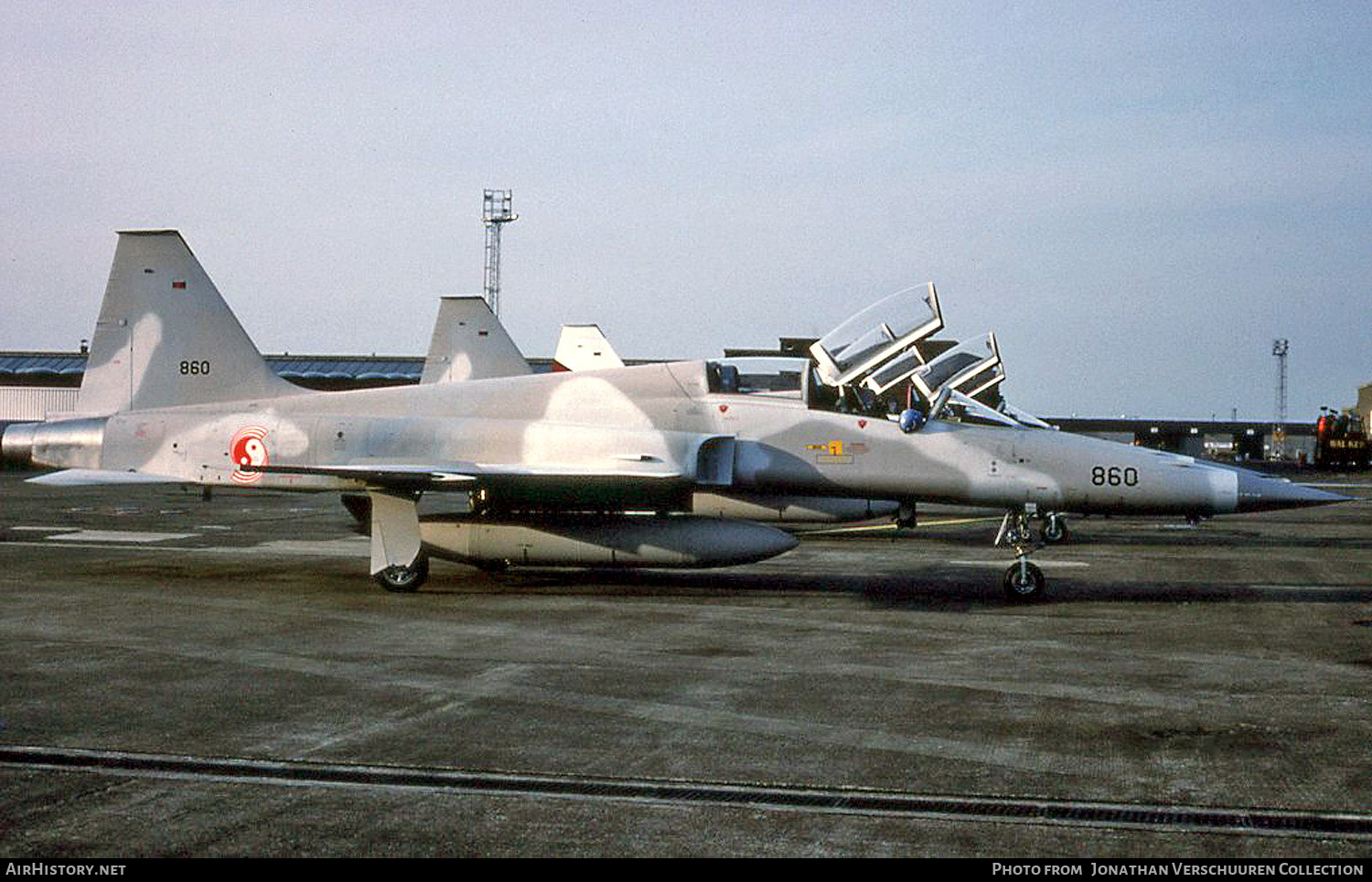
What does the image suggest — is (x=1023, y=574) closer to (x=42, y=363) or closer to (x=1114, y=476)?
(x=1114, y=476)

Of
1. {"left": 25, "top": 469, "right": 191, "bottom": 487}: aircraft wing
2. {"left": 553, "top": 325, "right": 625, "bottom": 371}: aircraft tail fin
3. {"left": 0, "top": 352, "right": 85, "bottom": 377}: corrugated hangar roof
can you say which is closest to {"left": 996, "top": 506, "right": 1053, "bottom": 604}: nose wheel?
{"left": 25, "top": 469, "right": 191, "bottom": 487}: aircraft wing

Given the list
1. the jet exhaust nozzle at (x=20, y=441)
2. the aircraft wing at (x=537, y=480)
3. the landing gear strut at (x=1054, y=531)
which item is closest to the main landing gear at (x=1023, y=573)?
the aircraft wing at (x=537, y=480)

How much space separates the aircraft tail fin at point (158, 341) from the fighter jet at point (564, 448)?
27mm

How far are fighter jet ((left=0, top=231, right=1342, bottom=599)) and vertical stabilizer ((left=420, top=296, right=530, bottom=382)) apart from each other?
12694 mm

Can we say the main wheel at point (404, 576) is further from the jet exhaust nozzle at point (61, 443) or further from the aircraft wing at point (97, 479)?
the jet exhaust nozzle at point (61, 443)

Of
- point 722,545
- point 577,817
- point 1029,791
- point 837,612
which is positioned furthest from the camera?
point 722,545

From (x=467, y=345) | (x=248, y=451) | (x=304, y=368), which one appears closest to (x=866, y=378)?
(x=248, y=451)

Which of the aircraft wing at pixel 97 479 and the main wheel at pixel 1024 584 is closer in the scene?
the main wheel at pixel 1024 584

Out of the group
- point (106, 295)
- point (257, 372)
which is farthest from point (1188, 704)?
point (106, 295)

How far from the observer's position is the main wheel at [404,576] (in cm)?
1534

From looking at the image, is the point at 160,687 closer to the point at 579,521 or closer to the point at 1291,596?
the point at 579,521

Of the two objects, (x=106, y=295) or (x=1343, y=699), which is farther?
(x=106, y=295)

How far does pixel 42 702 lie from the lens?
8.74m

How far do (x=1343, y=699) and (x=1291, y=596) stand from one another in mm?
7353
